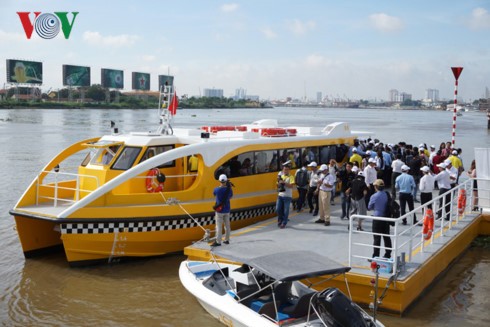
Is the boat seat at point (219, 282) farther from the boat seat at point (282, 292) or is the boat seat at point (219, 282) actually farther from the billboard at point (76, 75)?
the billboard at point (76, 75)

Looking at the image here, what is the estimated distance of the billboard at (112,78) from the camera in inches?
5689

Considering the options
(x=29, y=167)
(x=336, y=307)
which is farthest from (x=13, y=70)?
(x=336, y=307)

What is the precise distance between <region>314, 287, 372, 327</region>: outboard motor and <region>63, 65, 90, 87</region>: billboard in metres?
136

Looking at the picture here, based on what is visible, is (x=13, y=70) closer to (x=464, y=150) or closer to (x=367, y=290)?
(x=464, y=150)

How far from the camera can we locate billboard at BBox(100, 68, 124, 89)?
144500mm

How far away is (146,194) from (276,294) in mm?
4647

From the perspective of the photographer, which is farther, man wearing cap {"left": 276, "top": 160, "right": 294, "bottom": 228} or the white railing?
man wearing cap {"left": 276, "top": 160, "right": 294, "bottom": 228}

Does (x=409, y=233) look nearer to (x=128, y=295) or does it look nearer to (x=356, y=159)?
(x=356, y=159)

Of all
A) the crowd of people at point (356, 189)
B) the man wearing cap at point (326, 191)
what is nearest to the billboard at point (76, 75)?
the crowd of people at point (356, 189)

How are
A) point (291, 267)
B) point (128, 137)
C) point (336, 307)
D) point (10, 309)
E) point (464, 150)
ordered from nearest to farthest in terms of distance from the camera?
point (336, 307) < point (291, 267) < point (10, 309) < point (128, 137) < point (464, 150)

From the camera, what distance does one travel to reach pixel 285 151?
14828 mm

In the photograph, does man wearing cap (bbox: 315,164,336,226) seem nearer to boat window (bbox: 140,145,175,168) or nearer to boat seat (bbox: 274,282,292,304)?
boat window (bbox: 140,145,175,168)

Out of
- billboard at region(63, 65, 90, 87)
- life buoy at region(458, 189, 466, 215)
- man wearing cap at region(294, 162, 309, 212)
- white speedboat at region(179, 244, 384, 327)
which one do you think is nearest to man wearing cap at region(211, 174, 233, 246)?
white speedboat at region(179, 244, 384, 327)

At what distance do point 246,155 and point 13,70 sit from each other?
121m
